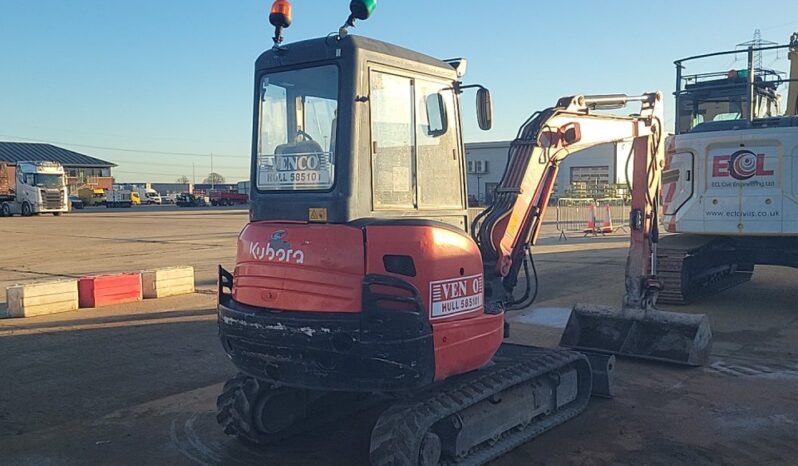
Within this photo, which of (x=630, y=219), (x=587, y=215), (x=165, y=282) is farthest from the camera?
(x=587, y=215)

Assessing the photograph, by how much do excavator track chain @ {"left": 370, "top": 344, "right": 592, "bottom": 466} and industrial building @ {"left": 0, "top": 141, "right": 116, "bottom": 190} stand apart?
7545 cm

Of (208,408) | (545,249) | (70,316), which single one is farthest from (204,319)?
(545,249)

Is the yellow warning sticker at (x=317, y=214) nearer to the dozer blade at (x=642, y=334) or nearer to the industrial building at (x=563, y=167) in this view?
the dozer blade at (x=642, y=334)

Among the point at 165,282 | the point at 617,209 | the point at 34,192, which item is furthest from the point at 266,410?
the point at 34,192

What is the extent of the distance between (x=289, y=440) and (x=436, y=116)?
283 centimetres

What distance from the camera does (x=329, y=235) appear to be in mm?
4793

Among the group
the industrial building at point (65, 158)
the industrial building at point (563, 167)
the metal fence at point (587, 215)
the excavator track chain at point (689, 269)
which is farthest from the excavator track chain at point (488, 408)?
the industrial building at point (65, 158)

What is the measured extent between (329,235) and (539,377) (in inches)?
90.7

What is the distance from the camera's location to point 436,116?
5414 mm

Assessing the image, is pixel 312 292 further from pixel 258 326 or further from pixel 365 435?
pixel 365 435

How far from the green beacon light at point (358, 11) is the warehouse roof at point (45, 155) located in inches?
3290

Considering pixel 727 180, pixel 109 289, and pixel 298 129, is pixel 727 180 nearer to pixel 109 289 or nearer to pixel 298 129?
pixel 298 129

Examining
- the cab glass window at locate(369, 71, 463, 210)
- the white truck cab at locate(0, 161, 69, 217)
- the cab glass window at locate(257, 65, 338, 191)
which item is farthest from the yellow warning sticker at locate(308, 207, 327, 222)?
the white truck cab at locate(0, 161, 69, 217)

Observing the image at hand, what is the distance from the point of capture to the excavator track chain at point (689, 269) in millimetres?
11062
